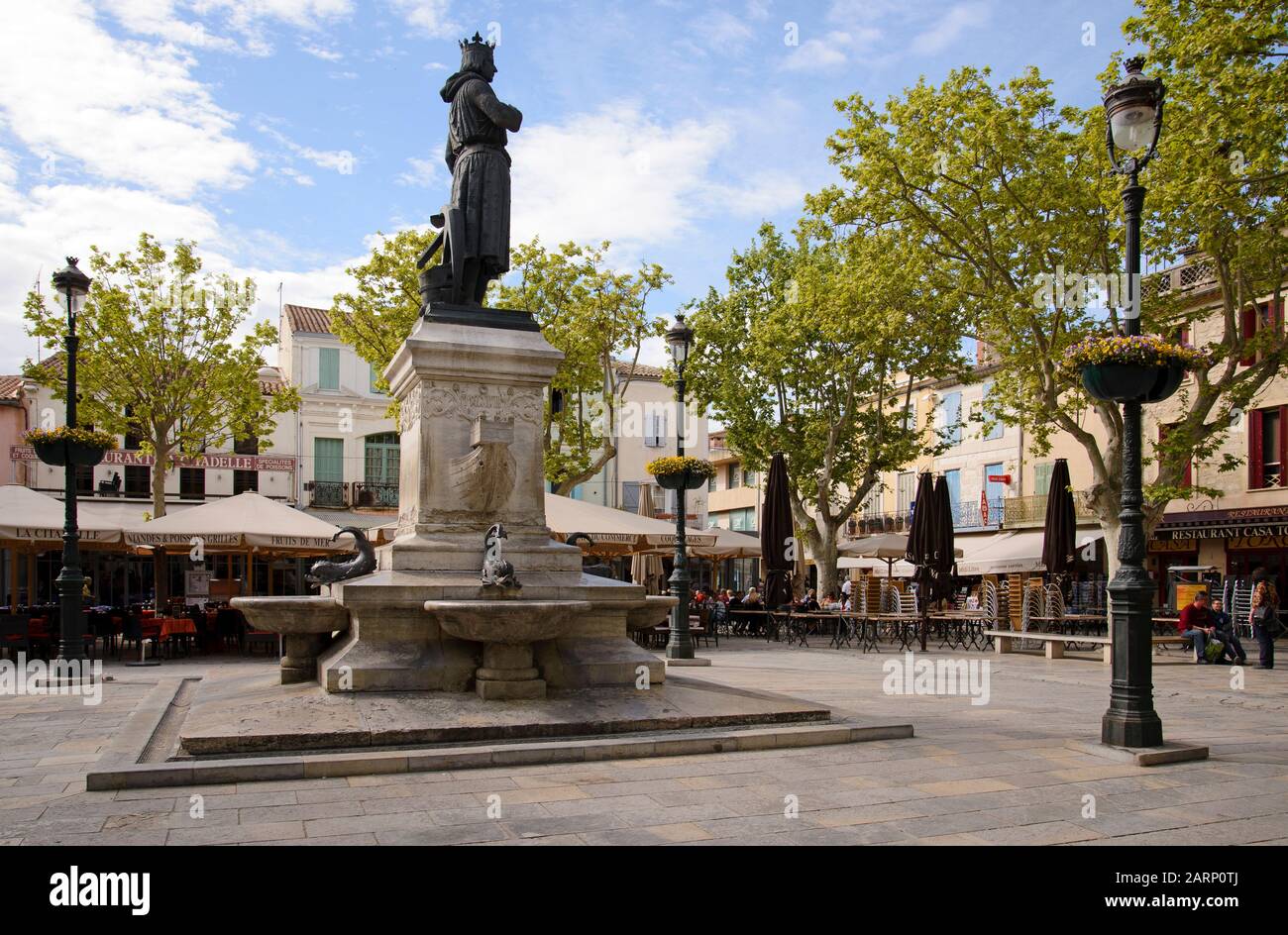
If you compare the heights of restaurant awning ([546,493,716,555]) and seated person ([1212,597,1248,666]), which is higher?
restaurant awning ([546,493,716,555])

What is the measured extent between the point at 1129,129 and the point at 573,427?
68.3 feet

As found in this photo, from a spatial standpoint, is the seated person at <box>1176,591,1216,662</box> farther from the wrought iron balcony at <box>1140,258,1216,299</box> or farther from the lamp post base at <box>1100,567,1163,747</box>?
the wrought iron balcony at <box>1140,258,1216,299</box>

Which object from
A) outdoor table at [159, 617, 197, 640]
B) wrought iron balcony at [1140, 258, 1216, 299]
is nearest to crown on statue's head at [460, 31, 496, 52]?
outdoor table at [159, 617, 197, 640]

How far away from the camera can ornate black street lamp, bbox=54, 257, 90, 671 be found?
13.2 meters

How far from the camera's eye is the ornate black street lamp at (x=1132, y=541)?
300 inches

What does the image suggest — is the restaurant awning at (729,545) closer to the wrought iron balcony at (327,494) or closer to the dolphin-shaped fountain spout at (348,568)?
the dolphin-shaped fountain spout at (348,568)

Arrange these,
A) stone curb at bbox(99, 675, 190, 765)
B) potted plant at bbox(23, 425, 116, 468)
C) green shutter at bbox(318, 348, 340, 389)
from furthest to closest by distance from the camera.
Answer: green shutter at bbox(318, 348, 340, 389)
potted plant at bbox(23, 425, 116, 468)
stone curb at bbox(99, 675, 190, 765)

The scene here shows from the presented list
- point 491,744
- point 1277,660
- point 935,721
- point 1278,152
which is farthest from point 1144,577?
point 1277,660

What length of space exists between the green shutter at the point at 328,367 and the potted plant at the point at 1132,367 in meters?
36.2

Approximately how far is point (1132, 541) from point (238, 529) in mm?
13866

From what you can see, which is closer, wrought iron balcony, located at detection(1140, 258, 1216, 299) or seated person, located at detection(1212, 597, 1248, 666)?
seated person, located at detection(1212, 597, 1248, 666)

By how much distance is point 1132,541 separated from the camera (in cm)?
783

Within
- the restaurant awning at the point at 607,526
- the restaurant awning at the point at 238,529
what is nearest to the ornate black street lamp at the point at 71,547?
the restaurant awning at the point at 238,529

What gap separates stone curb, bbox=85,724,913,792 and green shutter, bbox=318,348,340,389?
3553 cm
